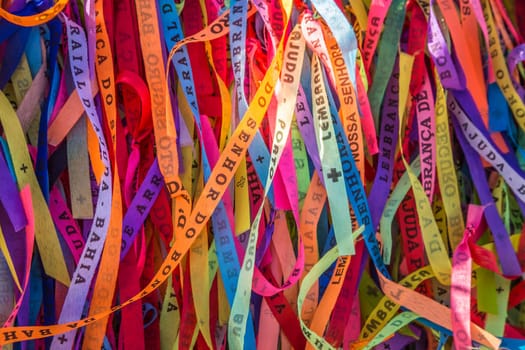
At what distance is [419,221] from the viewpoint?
0.85 meters

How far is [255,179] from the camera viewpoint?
851 millimetres

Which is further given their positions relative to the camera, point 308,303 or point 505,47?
point 505,47

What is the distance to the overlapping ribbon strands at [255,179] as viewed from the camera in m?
0.77

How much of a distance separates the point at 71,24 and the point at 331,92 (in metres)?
0.34

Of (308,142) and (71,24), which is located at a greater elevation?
(71,24)

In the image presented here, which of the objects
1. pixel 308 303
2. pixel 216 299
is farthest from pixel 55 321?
pixel 308 303

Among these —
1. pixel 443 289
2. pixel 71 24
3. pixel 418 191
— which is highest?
pixel 71 24

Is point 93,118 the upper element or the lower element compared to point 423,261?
upper

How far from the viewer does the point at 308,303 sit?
0.83m

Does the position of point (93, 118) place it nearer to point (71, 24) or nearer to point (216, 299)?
point (71, 24)

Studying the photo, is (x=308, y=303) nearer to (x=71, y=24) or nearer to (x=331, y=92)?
(x=331, y=92)

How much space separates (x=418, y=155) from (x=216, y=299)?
0.34 metres

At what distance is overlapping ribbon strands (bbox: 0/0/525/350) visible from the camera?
0.77m

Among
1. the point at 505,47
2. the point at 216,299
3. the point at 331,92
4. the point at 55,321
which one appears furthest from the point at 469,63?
the point at 55,321
